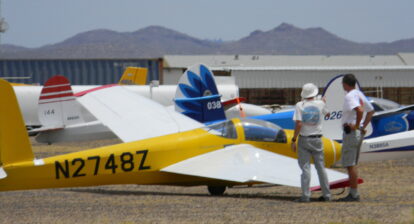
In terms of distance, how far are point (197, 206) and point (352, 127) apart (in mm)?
2463

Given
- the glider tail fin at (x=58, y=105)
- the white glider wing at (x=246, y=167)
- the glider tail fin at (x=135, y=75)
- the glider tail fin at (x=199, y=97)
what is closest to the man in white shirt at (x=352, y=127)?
the white glider wing at (x=246, y=167)

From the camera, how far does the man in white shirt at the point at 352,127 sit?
11.4m

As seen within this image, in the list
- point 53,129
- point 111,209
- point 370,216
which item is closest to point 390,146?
point 370,216

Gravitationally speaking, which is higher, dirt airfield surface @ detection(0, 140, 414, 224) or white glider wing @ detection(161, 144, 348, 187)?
white glider wing @ detection(161, 144, 348, 187)

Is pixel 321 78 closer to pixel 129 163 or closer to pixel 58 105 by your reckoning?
pixel 58 105

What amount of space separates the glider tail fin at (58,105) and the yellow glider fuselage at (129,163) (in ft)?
39.9

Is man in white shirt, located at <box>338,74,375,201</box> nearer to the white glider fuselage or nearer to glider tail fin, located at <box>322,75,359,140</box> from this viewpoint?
glider tail fin, located at <box>322,75,359,140</box>

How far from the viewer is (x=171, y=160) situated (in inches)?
498

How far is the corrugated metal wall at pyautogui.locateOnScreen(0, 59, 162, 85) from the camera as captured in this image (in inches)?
2505

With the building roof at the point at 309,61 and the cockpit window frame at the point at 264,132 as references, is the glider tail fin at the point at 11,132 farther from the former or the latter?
the building roof at the point at 309,61

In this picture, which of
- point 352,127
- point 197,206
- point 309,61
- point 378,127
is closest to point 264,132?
point 352,127

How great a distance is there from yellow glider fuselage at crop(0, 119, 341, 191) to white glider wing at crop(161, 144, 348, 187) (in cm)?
17

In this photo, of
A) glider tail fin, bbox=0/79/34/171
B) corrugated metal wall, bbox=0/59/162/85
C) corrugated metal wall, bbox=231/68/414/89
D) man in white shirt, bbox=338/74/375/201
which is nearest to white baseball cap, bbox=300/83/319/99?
man in white shirt, bbox=338/74/375/201

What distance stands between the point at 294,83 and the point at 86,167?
37.6 m
